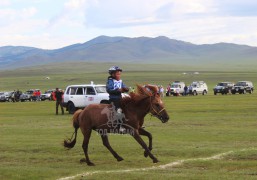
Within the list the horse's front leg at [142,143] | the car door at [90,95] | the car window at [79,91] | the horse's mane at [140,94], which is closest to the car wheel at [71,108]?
the car window at [79,91]

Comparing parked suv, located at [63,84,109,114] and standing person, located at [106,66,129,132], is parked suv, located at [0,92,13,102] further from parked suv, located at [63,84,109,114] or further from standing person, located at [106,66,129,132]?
standing person, located at [106,66,129,132]

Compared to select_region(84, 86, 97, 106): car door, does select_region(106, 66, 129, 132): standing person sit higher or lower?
higher

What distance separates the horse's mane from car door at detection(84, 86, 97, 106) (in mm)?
24861

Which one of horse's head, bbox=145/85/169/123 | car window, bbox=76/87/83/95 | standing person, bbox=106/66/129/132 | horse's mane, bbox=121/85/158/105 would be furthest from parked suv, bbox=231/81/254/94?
standing person, bbox=106/66/129/132

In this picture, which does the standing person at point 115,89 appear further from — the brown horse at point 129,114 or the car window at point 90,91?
the car window at point 90,91

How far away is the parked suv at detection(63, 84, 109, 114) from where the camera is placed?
40.7m

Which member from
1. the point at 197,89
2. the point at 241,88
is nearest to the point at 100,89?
the point at 241,88

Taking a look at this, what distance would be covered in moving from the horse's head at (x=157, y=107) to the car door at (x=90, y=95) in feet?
82.2

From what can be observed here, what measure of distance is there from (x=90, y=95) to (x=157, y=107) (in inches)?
1013

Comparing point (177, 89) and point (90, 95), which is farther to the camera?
point (177, 89)

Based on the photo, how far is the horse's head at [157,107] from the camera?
15.4 meters

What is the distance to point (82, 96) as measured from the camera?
1641 inches

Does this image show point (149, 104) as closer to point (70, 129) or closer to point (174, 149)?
point (174, 149)

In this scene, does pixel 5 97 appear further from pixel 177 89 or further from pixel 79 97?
pixel 79 97
